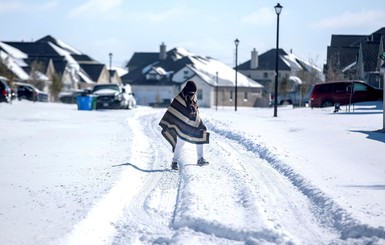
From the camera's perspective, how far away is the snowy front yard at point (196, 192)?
6.64 m

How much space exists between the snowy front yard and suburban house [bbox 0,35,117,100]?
57435 mm

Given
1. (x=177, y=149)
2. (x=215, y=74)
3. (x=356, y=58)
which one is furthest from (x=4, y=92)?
(x=215, y=74)

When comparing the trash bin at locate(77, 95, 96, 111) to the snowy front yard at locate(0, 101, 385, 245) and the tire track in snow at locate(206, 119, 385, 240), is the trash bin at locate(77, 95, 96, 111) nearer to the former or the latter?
the snowy front yard at locate(0, 101, 385, 245)

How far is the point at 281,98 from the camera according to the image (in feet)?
219

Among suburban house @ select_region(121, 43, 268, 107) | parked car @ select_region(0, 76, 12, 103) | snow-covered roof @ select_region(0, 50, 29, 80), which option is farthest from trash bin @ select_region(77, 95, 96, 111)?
suburban house @ select_region(121, 43, 268, 107)

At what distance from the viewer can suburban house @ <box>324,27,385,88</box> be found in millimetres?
46938

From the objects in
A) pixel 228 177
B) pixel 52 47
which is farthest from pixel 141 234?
pixel 52 47

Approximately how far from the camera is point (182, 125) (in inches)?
458

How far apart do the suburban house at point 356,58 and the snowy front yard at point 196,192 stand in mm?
28184

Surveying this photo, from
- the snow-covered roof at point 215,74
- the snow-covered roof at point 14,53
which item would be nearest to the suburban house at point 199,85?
the snow-covered roof at point 215,74

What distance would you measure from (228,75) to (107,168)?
71.6m

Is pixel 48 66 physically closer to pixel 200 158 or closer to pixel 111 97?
pixel 111 97

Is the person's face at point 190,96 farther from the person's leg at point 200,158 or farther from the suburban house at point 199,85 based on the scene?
the suburban house at point 199,85

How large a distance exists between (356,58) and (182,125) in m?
47.4
